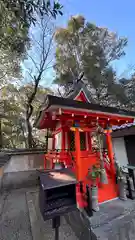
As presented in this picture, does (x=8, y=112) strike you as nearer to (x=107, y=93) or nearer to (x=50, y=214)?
(x=107, y=93)

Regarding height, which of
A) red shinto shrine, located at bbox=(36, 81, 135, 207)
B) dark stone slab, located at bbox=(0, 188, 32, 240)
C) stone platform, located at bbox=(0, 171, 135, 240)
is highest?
red shinto shrine, located at bbox=(36, 81, 135, 207)

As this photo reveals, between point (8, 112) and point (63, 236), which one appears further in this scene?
point (8, 112)

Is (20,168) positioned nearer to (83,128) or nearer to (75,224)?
(75,224)

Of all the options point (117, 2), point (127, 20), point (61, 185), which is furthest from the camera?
point (127, 20)

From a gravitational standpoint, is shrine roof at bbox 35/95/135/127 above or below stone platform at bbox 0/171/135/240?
above

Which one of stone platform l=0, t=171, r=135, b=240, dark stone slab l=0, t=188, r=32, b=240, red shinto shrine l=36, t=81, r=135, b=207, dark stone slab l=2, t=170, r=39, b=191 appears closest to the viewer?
stone platform l=0, t=171, r=135, b=240

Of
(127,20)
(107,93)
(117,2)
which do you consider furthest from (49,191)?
(107,93)

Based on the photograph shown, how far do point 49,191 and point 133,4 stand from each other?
16.2ft

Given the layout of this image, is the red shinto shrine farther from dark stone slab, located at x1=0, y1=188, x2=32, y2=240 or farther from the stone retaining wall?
the stone retaining wall

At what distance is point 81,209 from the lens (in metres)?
2.85

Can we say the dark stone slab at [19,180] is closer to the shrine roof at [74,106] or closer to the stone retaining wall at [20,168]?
the stone retaining wall at [20,168]

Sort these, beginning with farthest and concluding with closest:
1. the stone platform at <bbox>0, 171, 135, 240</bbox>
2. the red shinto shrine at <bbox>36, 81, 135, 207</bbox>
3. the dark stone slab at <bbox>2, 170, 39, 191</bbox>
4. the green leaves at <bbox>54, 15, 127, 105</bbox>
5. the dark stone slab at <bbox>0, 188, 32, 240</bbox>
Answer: the green leaves at <bbox>54, 15, 127, 105</bbox> < the dark stone slab at <bbox>2, 170, 39, 191</bbox> < the red shinto shrine at <bbox>36, 81, 135, 207</bbox> < the dark stone slab at <bbox>0, 188, 32, 240</bbox> < the stone platform at <bbox>0, 171, 135, 240</bbox>

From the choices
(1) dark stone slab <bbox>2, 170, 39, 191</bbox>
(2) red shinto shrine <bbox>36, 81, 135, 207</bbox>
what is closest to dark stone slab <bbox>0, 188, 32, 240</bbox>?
(1) dark stone slab <bbox>2, 170, 39, 191</bbox>

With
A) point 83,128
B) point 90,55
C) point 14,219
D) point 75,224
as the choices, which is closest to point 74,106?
point 83,128
